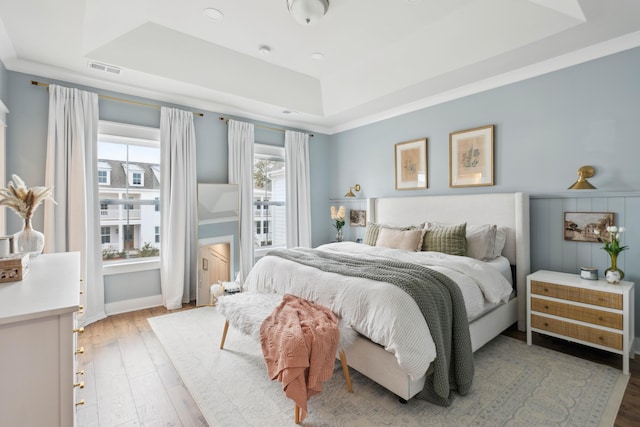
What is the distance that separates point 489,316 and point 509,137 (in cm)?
194

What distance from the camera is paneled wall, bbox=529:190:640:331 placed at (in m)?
2.58

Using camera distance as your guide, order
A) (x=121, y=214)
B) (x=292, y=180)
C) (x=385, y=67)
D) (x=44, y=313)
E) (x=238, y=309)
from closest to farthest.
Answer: (x=44, y=313), (x=238, y=309), (x=385, y=67), (x=121, y=214), (x=292, y=180)

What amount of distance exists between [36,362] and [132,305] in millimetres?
3071

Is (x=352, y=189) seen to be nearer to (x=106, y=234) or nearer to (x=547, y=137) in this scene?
(x=547, y=137)

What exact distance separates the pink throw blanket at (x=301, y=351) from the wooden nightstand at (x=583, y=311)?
6.26 ft

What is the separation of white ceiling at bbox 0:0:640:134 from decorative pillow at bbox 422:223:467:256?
1641 millimetres

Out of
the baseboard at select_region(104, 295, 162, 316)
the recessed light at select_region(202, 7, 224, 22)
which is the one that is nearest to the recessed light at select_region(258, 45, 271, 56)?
the recessed light at select_region(202, 7, 224, 22)

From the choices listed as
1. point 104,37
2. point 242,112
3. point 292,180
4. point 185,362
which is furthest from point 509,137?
point 104,37

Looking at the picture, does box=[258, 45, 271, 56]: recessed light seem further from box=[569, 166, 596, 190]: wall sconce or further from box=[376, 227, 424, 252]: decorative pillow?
box=[569, 166, 596, 190]: wall sconce

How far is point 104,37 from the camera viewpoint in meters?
2.77

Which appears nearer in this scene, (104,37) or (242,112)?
(104,37)

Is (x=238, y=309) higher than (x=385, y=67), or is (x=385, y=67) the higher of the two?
(x=385, y=67)

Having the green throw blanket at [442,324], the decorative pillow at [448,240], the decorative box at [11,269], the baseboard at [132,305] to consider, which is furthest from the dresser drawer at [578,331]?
the baseboard at [132,305]

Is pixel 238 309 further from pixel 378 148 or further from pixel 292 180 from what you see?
pixel 378 148
